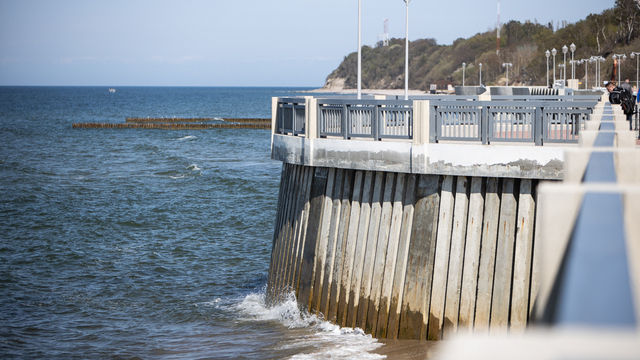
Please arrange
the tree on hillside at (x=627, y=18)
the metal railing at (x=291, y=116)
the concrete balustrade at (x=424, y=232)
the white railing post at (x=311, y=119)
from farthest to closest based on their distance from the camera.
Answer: the tree on hillside at (x=627, y=18) < the metal railing at (x=291, y=116) < the white railing post at (x=311, y=119) < the concrete balustrade at (x=424, y=232)

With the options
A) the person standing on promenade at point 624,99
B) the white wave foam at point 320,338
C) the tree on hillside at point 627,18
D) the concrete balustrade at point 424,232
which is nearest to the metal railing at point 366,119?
the concrete balustrade at point 424,232

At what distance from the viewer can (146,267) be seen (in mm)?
20828

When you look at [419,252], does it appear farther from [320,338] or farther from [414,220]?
[320,338]

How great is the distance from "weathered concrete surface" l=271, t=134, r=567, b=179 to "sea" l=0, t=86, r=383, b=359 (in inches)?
114

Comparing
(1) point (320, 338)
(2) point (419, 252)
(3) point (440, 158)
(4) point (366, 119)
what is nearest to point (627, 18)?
(4) point (366, 119)

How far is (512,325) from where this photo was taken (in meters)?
9.22

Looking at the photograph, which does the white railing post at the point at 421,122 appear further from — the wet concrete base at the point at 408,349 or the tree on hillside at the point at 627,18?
the tree on hillside at the point at 627,18

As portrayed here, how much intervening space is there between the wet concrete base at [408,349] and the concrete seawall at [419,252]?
0.11 meters

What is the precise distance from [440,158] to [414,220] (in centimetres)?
107

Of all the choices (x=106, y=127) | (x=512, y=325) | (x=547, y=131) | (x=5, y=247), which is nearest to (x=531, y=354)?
(x=512, y=325)

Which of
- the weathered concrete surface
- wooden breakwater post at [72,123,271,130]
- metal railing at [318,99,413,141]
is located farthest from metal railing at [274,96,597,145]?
wooden breakwater post at [72,123,271,130]

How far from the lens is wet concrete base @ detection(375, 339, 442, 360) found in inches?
378

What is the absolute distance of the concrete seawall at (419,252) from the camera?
9.38m

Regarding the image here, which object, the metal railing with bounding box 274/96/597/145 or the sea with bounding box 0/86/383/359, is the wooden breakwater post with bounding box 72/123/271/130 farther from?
the metal railing with bounding box 274/96/597/145
